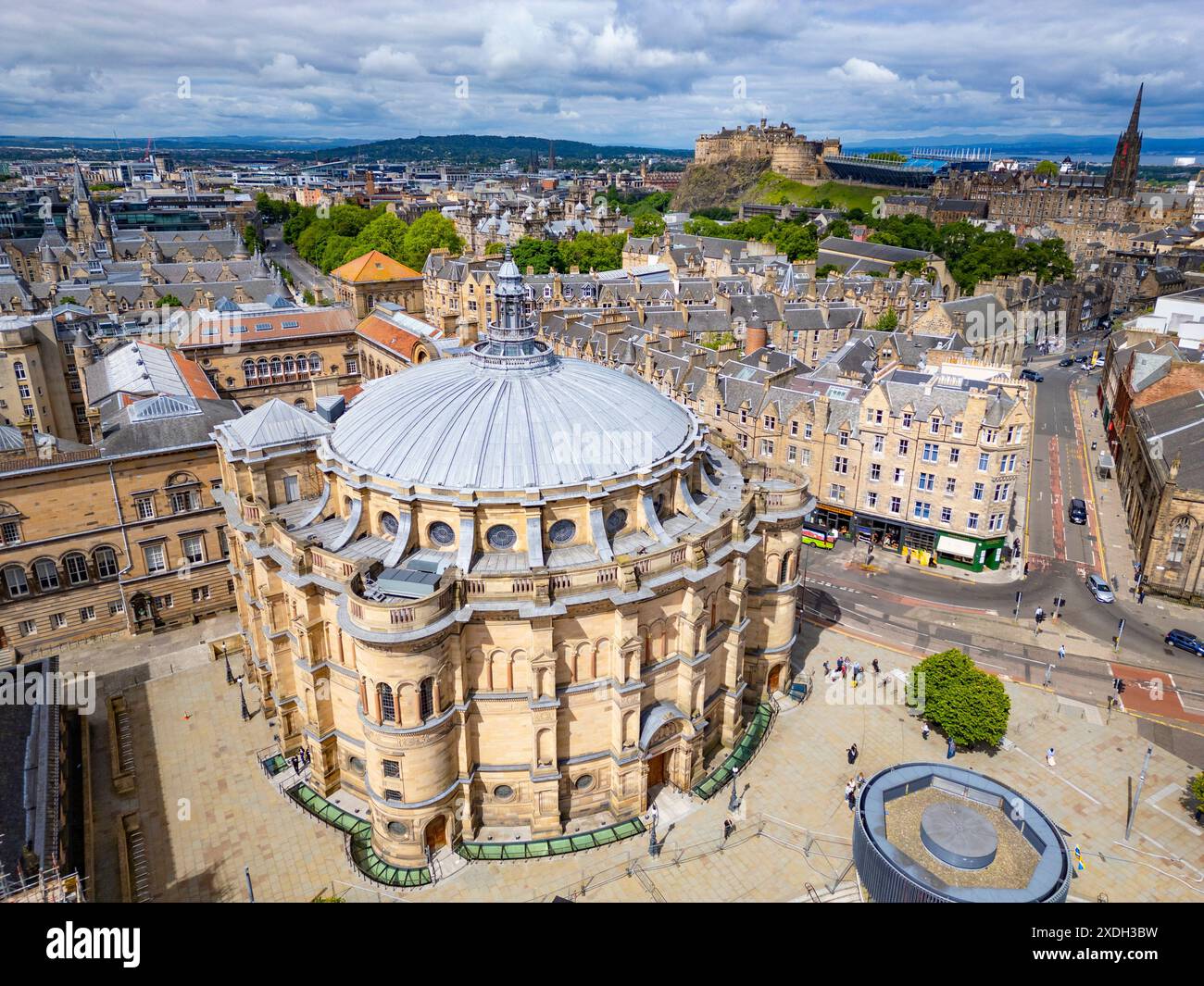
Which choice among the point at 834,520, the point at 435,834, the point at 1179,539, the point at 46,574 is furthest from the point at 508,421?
the point at 1179,539

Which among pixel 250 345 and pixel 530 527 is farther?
pixel 250 345

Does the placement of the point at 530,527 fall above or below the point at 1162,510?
above

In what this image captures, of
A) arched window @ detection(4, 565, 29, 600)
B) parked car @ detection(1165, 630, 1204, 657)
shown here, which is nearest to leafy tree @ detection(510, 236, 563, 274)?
arched window @ detection(4, 565, 29, 600)

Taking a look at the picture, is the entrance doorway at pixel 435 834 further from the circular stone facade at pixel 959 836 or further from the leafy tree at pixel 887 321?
the leafy tree at pixel 887 321

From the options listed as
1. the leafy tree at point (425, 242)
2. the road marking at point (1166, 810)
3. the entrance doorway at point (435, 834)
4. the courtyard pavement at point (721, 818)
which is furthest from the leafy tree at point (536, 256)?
the road marking at point (1166, 810)

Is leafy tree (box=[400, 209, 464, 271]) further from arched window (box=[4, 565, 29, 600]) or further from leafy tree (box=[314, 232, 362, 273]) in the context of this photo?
arched window (box=[4, 565, 29, 600])

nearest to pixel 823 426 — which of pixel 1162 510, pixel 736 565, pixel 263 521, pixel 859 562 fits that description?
pixel 859 562

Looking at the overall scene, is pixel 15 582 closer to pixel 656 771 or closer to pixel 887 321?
pixel 656 771

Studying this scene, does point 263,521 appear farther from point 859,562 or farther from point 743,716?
point 859,562

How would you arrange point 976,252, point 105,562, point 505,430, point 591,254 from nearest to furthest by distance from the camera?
1. point 505,430
2. point 105,562
3. point 976,252
4. point 591,254
